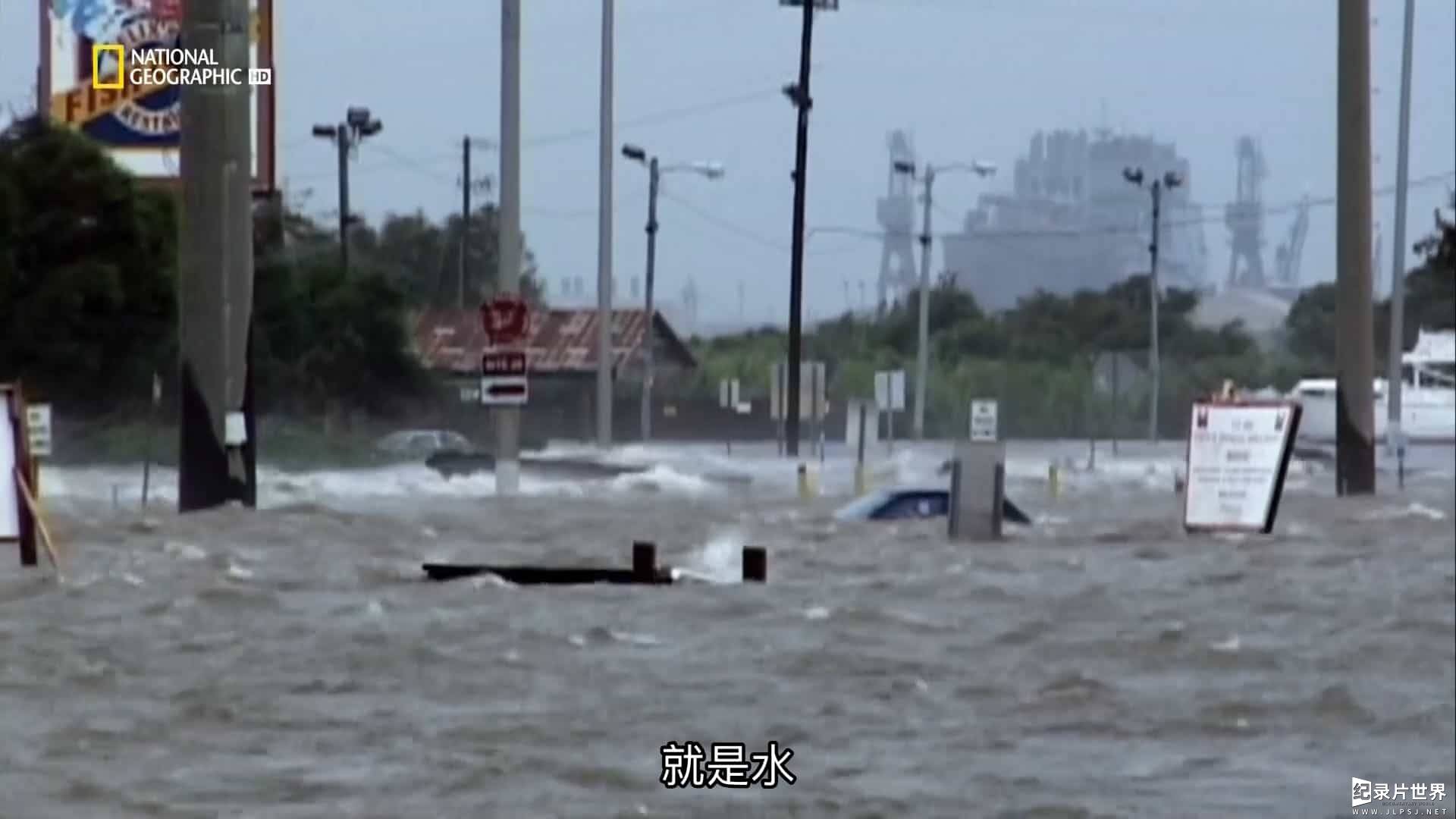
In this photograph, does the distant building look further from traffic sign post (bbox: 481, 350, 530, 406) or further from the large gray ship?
traffic sign post (bbox: 481, 350, 530, 406)

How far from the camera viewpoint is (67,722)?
8.98 metres

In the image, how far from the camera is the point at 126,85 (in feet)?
42.4

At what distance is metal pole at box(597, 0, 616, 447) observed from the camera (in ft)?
37.7

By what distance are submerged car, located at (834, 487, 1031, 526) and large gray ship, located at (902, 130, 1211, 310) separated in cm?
156

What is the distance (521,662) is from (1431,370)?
28145mm

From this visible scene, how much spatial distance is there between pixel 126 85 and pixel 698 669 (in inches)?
161

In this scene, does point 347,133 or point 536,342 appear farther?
point 536,342

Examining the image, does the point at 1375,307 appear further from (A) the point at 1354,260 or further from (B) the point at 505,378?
(B) the point at 505,378

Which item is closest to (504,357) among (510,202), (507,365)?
(507,365)

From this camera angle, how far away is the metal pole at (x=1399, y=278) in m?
18.7

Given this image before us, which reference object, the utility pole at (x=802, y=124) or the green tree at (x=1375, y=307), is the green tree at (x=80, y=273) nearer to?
the utility pole at (x=802, y=124)

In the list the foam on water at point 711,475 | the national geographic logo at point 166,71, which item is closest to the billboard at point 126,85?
the national geographic logo at point 166,71

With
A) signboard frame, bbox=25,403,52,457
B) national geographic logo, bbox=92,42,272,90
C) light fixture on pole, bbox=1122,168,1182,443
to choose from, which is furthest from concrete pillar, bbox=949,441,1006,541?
A: national geographic logo, bbox=92,42,272,90

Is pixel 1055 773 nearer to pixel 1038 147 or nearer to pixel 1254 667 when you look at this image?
pixel 1254 667
